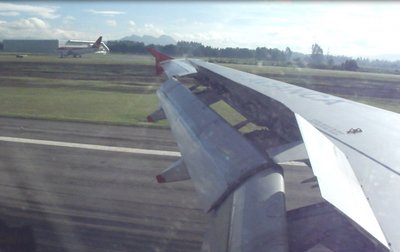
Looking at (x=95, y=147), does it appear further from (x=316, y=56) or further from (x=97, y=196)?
(x=316, y=56)

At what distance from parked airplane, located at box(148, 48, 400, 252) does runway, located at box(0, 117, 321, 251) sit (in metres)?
0.75

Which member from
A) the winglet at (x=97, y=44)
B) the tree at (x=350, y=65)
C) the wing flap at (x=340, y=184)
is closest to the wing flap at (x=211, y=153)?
the wing flap at (x=340, y=184)

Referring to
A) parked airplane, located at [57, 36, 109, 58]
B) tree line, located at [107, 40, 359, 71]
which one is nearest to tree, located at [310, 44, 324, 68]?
tree line, located at [107, 40, 359, 71]

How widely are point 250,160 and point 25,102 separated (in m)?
15.0

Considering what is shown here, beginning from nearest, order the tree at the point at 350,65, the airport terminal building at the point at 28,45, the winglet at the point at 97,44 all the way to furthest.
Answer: the tree at the point at 350,65, the airport terminal building at the point at 28,45, the winglet at the point at 97,44

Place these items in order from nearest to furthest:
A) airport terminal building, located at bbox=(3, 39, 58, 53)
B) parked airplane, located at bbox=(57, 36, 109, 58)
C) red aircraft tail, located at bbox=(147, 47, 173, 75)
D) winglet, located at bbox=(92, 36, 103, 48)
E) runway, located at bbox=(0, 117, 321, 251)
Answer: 1. runway, located at bbox=(0, 117, 321, 251)
2. red aircraft tail, located at bbox=(147, 47, 173, 75)
3. airport terminal building, located at bbox=(3, 39, 58, 53)
4. parked airplane, located at bbox=(57, 36, 109, 58)
5. winglet, located at bbox=(92, 36, 103, 48)

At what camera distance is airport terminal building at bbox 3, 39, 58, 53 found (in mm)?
59875

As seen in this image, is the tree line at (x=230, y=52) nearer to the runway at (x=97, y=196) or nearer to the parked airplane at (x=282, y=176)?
the runway at (x=97, y=196)

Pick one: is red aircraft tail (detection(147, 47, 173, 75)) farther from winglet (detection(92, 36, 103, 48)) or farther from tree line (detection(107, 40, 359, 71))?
winglet (detection(92, 36, 103, 48))

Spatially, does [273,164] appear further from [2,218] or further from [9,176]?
[9,176]

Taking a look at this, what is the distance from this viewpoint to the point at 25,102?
1677 cm

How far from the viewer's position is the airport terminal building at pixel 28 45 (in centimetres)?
5988

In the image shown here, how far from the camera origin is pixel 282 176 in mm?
3174

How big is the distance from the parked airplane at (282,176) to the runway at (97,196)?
75 centimetres
